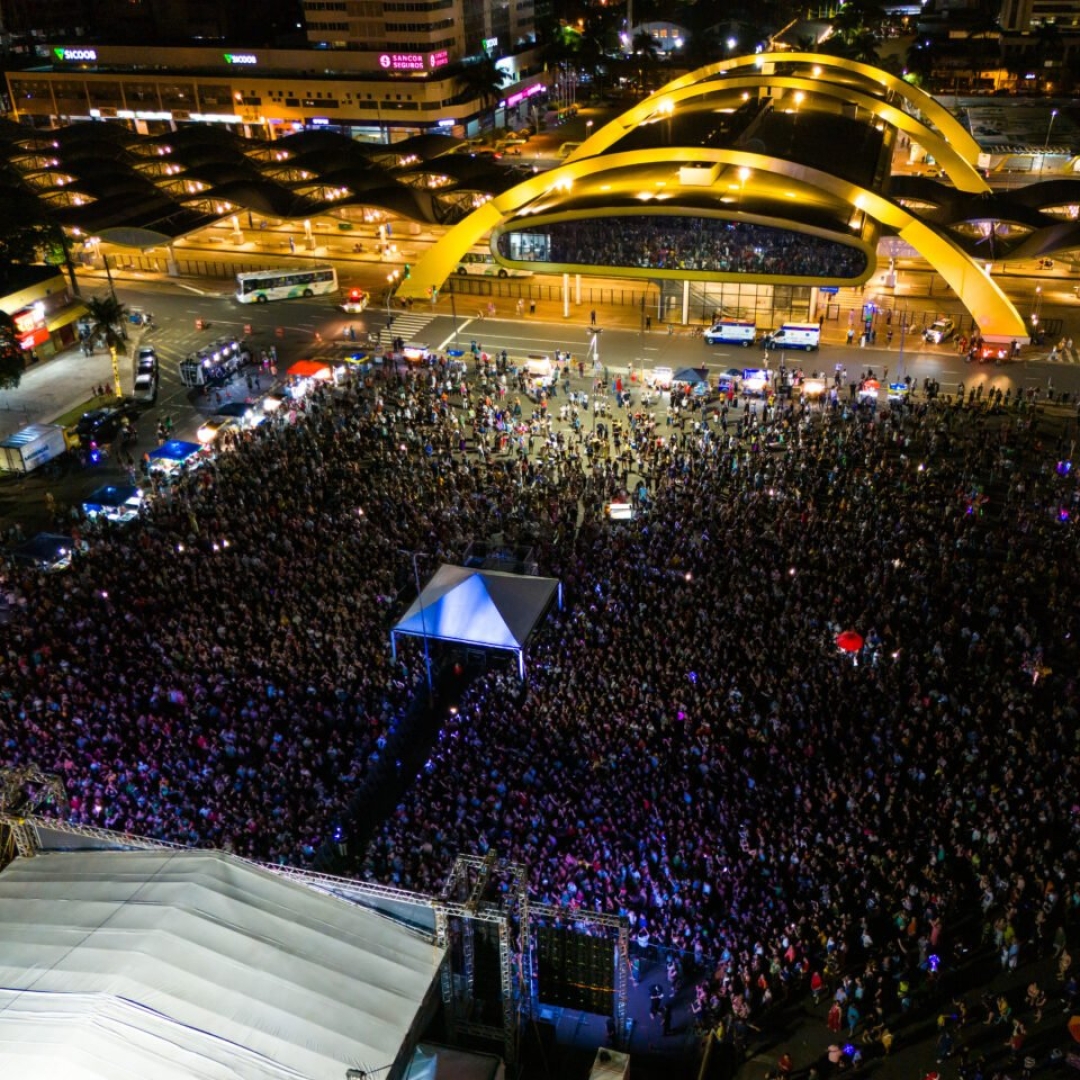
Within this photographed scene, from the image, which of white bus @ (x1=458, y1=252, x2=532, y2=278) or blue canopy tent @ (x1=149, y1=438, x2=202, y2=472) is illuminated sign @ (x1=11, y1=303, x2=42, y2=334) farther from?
white bus @ (x1=458, y1=252, x2=532, y2=278)

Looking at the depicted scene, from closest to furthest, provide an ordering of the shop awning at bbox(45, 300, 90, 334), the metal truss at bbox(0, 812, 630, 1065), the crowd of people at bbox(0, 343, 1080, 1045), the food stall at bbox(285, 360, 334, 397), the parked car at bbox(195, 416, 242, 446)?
the metal truss at bbox(0, 812, 630, 1065), the crowd of people at bbox(0, 343, 1080, 1045), the parked car at bbox(195, 416, 242, 446), the food stall at bbox(285, 360, 334, 397), the shop awning at bbox(45, 300, 90, 334)

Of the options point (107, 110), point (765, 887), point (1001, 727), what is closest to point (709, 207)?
point (1001, 727)

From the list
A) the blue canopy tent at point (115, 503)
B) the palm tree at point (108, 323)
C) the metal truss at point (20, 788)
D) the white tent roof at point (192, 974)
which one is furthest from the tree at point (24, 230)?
the white tent roof at point (192, 974)

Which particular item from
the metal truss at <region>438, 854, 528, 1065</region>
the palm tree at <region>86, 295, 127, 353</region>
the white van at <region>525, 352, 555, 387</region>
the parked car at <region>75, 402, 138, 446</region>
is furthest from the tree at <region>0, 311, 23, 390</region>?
the metal truss at <region>438, 854, 528, 1065</region>

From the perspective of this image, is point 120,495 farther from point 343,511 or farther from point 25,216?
point 25,216

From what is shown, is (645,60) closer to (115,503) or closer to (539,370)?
(539,370)

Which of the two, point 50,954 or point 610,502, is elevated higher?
point 50,954

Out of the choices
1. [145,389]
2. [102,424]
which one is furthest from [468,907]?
[145,389]

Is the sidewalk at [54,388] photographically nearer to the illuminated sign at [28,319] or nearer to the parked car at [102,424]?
the illuminated sign at [28,319]
